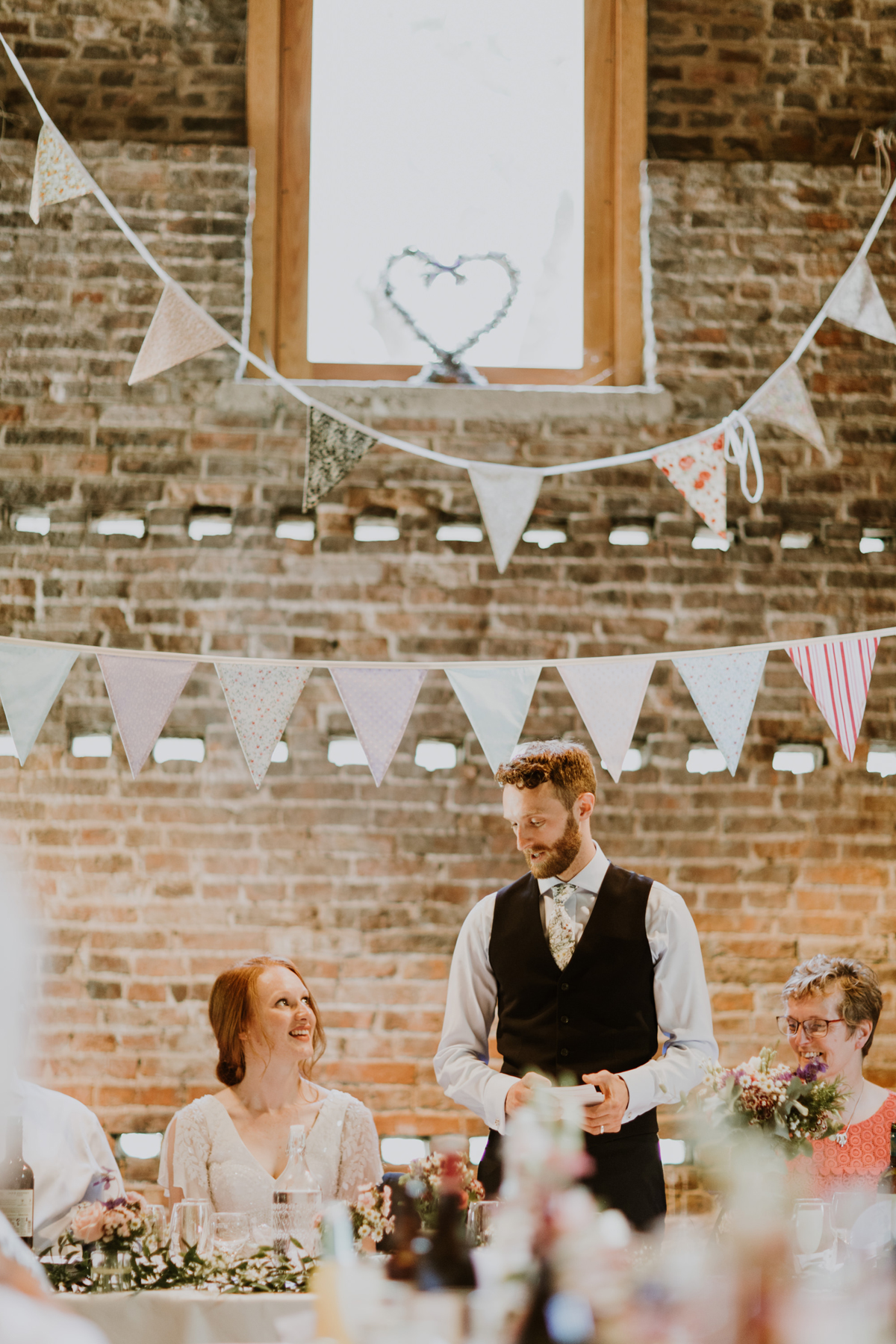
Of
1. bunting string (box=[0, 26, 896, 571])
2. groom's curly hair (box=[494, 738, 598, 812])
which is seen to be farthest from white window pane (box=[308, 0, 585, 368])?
groom's curly hair (box=[494, 738, 598, 812])

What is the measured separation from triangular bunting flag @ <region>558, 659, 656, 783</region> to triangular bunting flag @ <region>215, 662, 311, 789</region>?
620mm

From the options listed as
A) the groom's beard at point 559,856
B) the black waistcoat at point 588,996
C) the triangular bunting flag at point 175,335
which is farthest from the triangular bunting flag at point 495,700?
the triangular bunting flag at point 175,335

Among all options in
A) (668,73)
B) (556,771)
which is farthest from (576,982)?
(668,73)

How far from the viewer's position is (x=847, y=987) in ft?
9.25

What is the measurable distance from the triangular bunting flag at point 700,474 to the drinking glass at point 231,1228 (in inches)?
67.8

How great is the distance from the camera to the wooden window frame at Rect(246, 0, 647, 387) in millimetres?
3824

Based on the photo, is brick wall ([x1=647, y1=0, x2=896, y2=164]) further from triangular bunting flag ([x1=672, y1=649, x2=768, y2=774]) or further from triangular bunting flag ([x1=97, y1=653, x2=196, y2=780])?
triangular bunting flag ([x1=97, y1=653, x2=196, y2=780])

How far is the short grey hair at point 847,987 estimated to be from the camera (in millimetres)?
2809

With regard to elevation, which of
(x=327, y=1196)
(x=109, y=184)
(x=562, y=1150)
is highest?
(x=109, y=184)

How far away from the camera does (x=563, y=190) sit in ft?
12.8

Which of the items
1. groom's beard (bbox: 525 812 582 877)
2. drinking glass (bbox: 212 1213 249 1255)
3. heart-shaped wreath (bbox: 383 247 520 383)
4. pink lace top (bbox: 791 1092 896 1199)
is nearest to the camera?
drinking glass (bbox: 212 1213 249 1255)

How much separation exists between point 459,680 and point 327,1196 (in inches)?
43.7

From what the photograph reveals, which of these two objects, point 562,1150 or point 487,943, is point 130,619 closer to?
point 487,943

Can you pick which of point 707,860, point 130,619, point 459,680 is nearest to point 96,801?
point 130,619
